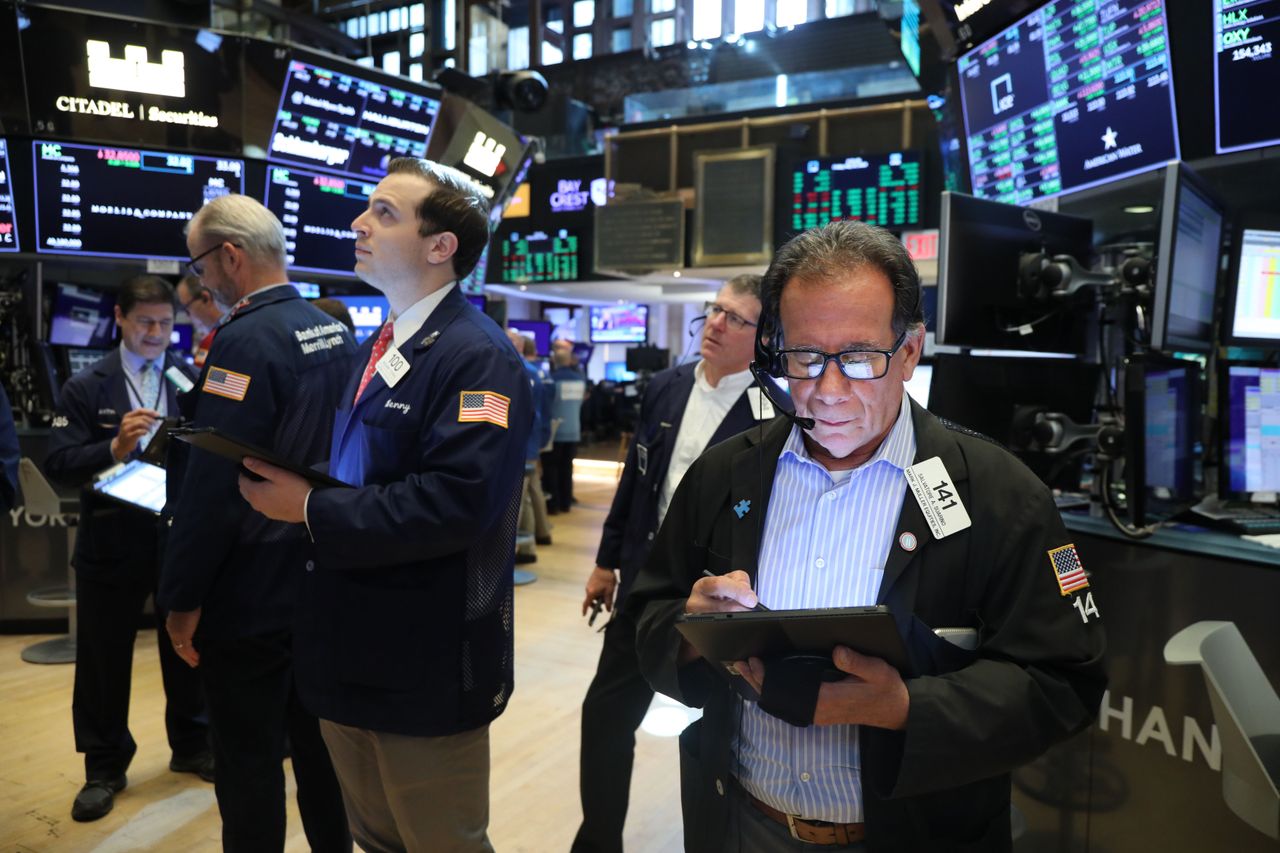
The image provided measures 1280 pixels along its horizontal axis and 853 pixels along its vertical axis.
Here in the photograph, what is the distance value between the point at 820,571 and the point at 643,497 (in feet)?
4.53

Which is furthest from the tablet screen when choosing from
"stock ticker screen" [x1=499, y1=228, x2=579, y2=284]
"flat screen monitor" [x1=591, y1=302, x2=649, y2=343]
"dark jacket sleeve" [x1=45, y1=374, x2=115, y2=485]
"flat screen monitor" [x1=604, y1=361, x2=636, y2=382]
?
"flat screen monitor" [x1=604, y1=361, x2=636, y2=382]

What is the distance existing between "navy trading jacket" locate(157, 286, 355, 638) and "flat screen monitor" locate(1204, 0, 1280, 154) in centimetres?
261

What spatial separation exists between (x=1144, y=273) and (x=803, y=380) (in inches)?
62.8

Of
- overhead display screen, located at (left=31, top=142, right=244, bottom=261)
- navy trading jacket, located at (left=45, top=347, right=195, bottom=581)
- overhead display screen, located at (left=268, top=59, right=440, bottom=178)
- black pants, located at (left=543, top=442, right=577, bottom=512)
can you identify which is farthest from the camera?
black pants, located at (left=543, top=442, right=577, bottom=512)

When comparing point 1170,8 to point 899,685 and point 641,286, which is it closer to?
point 899,685

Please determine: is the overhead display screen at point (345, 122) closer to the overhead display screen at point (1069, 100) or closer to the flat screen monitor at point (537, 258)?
the overhead display screen at point (1069, 100)

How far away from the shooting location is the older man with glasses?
239 cm

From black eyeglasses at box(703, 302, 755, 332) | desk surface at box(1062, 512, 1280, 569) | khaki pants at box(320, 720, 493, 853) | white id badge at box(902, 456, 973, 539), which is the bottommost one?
khaki pants at box(320, 720, 493, 853)

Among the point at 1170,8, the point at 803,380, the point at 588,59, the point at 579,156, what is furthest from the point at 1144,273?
the point at 588,59

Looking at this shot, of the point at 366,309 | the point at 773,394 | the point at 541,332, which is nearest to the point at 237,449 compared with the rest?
the point at 773,394

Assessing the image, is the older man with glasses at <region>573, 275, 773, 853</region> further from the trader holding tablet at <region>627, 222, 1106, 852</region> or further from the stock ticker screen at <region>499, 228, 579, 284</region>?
the stock ticker screen at <region>499, 228, 579, 284</region>

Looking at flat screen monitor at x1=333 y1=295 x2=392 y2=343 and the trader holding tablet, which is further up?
flat screen monitor at x1=333 y1=295 x2=392 y2=343

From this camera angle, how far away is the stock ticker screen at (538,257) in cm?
1190

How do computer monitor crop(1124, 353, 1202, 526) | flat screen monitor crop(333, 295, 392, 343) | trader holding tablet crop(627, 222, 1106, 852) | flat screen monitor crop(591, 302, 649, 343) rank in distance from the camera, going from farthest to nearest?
1. flat screen monitor crop(591, 302, 649, 343)
2. flat screen monitor crop(333, 295, 392, 343)
3. computer monitor crop(1124, 353, 1202, 526)
4. trader holding tablet crop(627, 222, 1106, 852)
